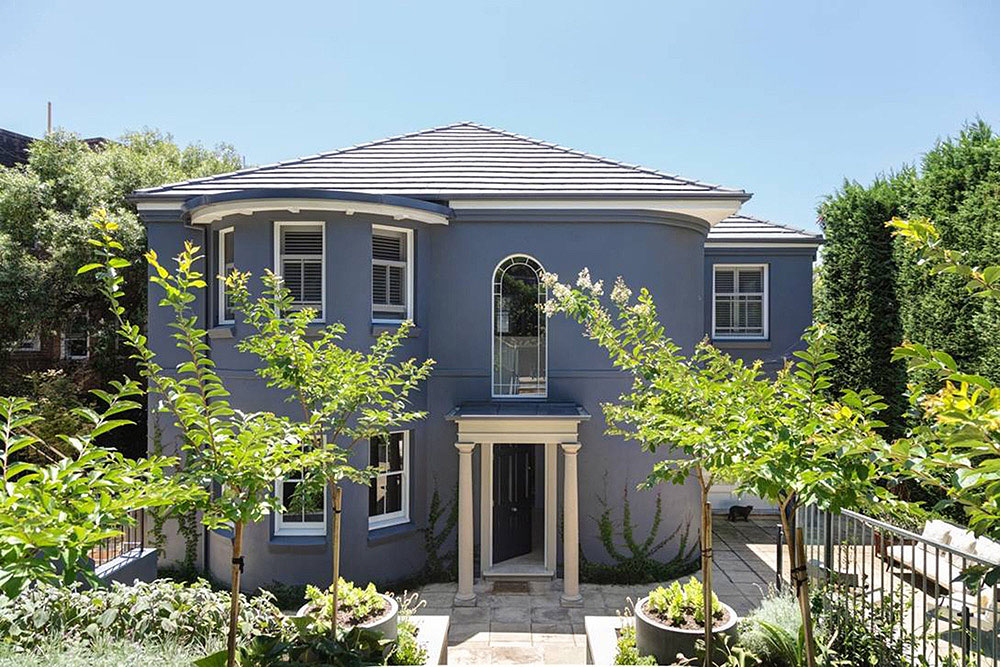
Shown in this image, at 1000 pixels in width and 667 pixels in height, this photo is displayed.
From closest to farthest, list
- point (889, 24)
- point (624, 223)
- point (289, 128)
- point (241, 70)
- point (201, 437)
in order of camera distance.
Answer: point (201, 437) → point (889, 24) → point (241, 70) → point (624, 223) → point (289, 128)

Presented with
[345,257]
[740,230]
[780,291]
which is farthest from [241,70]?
[780,291]

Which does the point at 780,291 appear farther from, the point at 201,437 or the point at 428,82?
the point at 201,437

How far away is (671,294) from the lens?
1092cm

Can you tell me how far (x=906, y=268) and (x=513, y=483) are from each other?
29.0 ft

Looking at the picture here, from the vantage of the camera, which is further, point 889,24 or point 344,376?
point 889,24

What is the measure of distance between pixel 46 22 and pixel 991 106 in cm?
1534

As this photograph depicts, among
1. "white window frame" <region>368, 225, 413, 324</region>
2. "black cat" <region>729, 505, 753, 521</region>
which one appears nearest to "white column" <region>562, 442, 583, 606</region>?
"white window frame" <region>368, 225, 413, 324</region>

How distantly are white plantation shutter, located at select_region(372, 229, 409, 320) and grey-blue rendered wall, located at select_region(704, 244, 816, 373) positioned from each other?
8196mm

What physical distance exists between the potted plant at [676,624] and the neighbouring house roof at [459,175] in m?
6.87

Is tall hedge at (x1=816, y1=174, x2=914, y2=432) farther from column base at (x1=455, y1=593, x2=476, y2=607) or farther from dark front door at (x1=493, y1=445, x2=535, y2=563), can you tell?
column base at (x1=455, y1=593, x2=476, y2=607)

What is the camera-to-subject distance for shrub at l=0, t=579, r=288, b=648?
526 centimetres

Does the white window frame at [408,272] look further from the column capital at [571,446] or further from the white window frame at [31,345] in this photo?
the white window frame at [31,345]

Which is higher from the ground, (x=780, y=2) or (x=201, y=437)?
(x=780, y=2)

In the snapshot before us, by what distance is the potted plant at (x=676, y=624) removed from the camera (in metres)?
5.45
